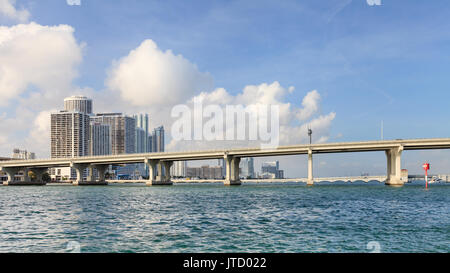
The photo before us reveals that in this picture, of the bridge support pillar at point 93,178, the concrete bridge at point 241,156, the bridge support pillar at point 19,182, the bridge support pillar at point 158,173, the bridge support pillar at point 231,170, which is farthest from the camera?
the bridge support pillar at point 19,182

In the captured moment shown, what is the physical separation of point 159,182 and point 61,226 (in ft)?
431

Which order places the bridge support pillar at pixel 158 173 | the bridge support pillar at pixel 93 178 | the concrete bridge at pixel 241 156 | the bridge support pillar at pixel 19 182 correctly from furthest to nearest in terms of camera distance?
the bridge support pillar at pixel 19 182, the bridge support pillar at pixel 93 178, the bridge support pillar at pixel 158 173, the concrete bridge at pixel 241 156

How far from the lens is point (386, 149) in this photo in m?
120

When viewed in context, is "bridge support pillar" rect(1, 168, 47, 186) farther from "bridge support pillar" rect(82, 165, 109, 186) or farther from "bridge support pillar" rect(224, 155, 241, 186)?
"bridge support pillar" rect(224, 155, 241, 186)

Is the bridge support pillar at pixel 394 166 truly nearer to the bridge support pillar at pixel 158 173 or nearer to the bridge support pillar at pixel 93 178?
the bridge support pillar at pixel 158 173

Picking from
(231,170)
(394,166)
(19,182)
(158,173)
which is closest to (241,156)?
(231,170)

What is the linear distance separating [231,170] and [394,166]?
2240 inches

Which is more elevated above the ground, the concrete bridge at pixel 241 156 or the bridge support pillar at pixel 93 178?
the concrete bridge at pixel 241 156

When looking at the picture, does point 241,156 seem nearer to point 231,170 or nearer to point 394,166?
point 231,170

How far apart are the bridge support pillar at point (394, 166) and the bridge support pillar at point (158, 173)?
86661 mm

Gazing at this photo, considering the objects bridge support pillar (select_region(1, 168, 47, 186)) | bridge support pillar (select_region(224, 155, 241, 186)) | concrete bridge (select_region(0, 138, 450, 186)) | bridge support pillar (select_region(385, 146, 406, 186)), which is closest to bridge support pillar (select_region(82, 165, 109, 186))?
concrete bridge (select_region(0, 138, 450, 186))

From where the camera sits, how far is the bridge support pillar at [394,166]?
11288 centimetres

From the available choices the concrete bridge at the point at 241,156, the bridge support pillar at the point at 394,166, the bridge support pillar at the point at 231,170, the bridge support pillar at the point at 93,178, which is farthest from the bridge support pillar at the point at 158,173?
the bridge support pillar at the point at 394,166

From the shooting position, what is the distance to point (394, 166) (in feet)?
381
